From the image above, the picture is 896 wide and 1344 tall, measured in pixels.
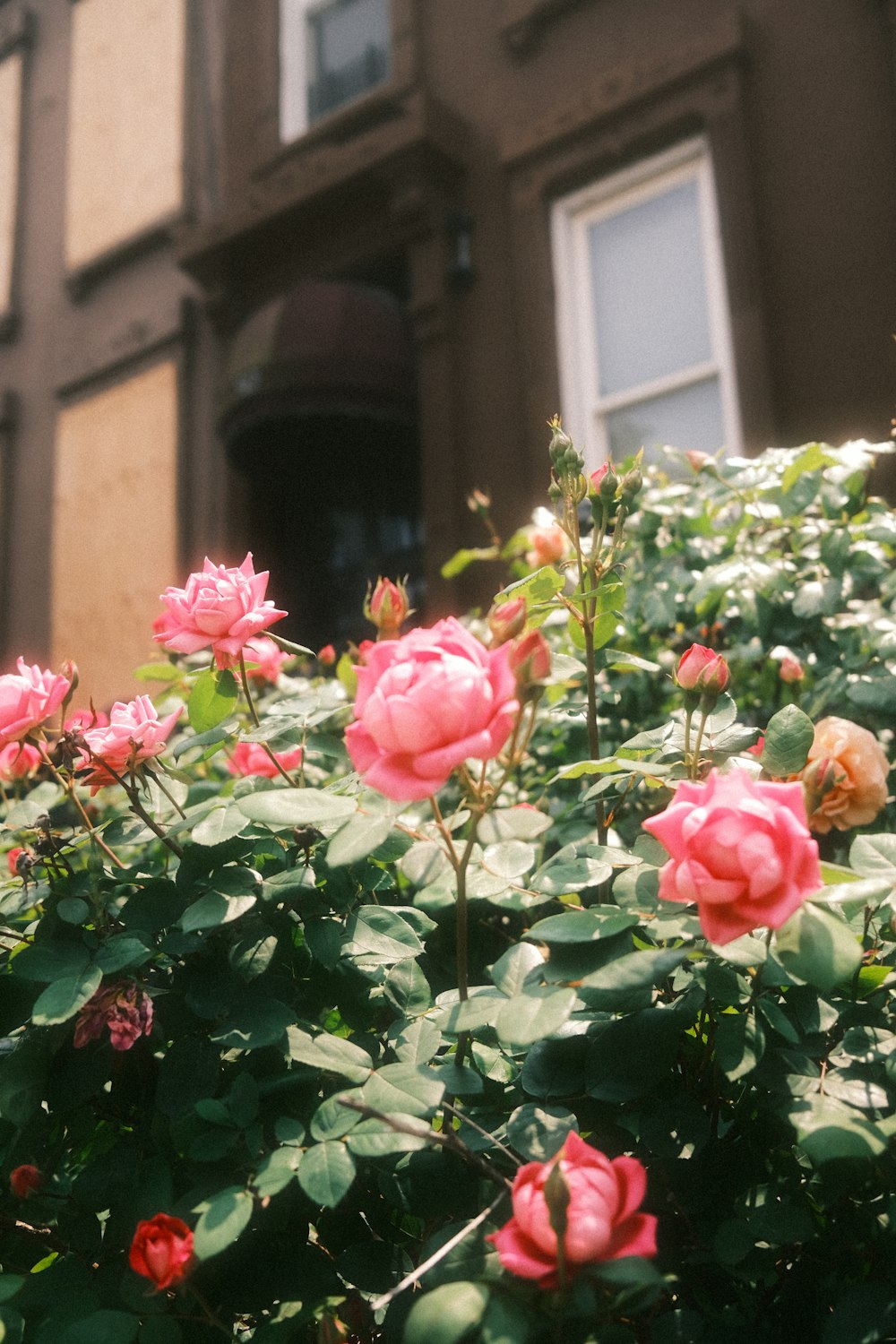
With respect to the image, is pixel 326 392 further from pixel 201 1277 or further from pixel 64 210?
pixel 201 1277

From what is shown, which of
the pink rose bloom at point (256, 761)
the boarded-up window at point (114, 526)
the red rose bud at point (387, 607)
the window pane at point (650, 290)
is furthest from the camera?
the boarded-up window at point (114, 526)

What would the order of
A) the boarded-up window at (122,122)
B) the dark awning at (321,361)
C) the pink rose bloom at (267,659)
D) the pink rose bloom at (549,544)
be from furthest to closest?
1. the boarded-up window at (122,122)
2. the dark awning at (321,361)
3. the pink rose bloom at (549,544)
4. the pink rose bloom at (267,659)

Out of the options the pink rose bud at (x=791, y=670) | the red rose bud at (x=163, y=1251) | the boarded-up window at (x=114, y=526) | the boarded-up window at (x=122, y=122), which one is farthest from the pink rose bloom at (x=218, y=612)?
the boarded-up window at (x=122, y=122)

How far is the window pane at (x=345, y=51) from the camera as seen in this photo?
6.00 metres

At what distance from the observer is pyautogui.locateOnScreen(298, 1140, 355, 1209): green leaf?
0.74 meters

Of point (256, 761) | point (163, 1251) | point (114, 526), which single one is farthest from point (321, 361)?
point (163, 1251)

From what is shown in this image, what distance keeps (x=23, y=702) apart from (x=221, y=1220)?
1.92 feet

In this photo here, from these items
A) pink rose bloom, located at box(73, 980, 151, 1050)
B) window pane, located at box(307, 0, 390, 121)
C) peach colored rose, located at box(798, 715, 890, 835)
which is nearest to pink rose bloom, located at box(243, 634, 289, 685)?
pink rose bloom, located at box(73, 980, 151, 1050)

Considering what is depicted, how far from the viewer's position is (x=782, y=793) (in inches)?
28.4

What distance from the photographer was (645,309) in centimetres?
466

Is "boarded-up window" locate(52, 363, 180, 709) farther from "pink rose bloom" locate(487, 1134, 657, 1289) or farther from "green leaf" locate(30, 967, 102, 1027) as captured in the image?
"pink rose bloom" locate(487, 1134, 657, 1289)

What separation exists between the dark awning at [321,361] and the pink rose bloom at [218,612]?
4.05 meters

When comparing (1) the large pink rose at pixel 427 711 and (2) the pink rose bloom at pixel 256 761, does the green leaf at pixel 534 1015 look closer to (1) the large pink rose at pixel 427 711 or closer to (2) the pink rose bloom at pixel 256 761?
(1) the large pink rose at pixel 427 711

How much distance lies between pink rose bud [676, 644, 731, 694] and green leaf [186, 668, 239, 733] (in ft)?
1.74
